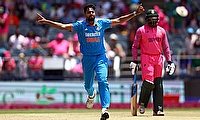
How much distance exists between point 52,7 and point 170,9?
4967 mm

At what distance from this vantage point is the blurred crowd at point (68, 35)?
24.3 meters

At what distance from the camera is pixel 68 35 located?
88.3 feet

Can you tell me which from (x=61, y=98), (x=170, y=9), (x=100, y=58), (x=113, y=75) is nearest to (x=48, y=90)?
(x=61, y=98)

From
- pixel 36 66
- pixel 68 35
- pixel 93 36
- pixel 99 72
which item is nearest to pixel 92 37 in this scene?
pixel 93 36

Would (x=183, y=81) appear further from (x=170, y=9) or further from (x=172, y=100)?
(x=170, y=9)

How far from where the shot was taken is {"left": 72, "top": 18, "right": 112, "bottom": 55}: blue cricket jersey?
13.9m

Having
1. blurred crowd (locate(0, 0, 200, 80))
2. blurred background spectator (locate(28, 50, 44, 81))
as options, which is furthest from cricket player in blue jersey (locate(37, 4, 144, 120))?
blurred background spectator (locate(28, 50, 44, 81))

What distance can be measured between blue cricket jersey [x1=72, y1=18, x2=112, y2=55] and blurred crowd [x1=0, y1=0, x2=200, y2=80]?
9.88 m

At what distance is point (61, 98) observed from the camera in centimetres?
2456

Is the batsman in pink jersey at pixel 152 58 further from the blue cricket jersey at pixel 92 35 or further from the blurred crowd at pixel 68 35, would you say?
the blurred crowd at pixel 68 35

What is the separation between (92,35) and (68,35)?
42.8 ft

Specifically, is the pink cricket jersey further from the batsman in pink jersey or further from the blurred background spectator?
the blurred background spectator

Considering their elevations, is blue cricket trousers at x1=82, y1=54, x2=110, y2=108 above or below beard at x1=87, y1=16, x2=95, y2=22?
below

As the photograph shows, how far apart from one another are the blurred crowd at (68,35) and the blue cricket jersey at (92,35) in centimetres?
988
